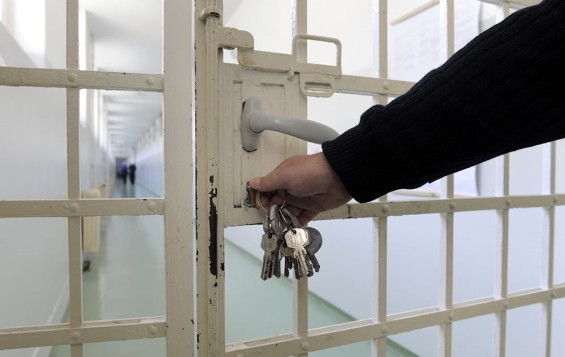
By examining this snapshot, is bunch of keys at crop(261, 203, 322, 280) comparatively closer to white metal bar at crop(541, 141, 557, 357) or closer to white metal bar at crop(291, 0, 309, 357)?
white metal bar at crop(291, 0, 309, 357)

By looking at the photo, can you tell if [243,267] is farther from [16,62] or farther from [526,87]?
[526,87]

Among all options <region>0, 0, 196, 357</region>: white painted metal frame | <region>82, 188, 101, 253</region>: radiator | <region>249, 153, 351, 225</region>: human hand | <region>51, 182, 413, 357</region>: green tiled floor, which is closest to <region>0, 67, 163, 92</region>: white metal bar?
<region>0, 0, 196, 357</region>: white painted metal frame

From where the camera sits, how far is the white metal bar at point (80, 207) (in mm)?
548

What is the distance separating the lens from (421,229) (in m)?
1.72

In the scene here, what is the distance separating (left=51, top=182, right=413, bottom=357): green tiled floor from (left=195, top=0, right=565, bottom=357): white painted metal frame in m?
1.09

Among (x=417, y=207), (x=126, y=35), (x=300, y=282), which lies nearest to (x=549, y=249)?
(x=417, y=207)

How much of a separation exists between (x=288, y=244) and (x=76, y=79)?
0.44m

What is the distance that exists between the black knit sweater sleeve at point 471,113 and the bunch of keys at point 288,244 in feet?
0.37

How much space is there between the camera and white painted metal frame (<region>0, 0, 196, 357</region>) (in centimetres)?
56

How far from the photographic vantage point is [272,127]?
1.85 ft

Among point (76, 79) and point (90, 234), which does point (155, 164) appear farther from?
point (76, 79)

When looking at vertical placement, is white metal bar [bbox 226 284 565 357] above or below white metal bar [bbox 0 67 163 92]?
below

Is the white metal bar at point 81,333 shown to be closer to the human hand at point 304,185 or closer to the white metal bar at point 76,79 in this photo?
the human hand at point 304,185

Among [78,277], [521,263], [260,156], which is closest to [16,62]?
[78,277]
